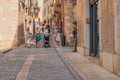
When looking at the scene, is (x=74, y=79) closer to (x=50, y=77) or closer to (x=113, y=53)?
(x=50, y=77)

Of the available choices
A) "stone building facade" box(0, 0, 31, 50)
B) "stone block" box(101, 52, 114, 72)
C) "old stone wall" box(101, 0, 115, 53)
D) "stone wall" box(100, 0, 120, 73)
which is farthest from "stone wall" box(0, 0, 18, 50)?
"stone block" box(101, 52, 114, 72)

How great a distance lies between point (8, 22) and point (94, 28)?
1563 cm

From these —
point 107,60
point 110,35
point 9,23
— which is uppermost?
point 9,23

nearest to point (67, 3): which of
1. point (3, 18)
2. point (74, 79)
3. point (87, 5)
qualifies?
point (3, 18)

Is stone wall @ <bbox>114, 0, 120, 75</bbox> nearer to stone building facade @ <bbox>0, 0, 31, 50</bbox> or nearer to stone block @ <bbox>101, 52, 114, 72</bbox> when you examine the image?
stone block @ <bbox>101, 52, 114, 72</bbox>

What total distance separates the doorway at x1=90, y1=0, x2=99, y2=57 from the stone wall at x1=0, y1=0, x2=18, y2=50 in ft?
47.5

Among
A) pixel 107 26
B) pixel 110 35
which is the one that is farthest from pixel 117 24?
pixel 107 26

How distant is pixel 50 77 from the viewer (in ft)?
34.7

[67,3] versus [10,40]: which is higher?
[67,3]

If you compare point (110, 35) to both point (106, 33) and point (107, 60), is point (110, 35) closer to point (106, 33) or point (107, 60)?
point (106, 33)

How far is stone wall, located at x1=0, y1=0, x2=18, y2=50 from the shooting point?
31.0 m

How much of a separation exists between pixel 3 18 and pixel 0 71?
19.7m

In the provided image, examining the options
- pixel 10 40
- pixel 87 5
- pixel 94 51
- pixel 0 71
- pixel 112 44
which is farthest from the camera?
pixel 10 40

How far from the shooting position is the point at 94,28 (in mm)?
17000
